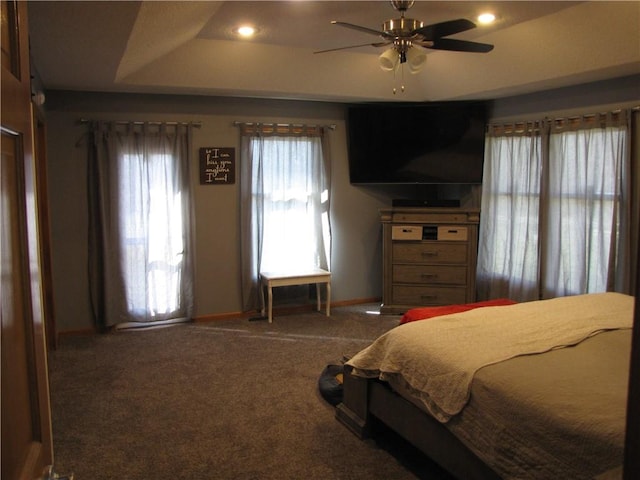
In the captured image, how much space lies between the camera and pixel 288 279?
5.15 metres

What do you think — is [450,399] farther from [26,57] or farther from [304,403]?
[26,57]

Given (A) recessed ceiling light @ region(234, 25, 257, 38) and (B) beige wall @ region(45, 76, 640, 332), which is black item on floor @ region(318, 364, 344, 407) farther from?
(A) recessed ceiling light @ region(234, 25, 257, 38)

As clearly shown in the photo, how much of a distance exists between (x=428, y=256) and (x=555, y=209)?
1.29m

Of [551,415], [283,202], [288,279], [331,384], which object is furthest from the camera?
[283,202]

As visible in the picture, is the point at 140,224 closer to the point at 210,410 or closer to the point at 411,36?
the point at 210,410

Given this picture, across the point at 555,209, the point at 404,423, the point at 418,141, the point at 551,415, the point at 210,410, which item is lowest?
the point at 210,410

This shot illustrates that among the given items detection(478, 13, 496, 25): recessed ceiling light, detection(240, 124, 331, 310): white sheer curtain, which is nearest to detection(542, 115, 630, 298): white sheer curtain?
detection(478, 13, 496, 25): recessed ceiling light

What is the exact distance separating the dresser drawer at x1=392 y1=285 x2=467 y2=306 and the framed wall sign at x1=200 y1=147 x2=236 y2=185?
2.09 metres

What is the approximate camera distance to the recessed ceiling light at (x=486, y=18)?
12.4 feet

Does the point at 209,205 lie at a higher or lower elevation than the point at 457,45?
lower

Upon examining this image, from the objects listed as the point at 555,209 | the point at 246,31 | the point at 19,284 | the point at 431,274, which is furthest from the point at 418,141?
the point at 19,284

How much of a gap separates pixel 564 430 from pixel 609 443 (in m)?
0.15

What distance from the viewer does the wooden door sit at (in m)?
0.88

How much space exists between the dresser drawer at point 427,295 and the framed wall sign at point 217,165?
209cm
